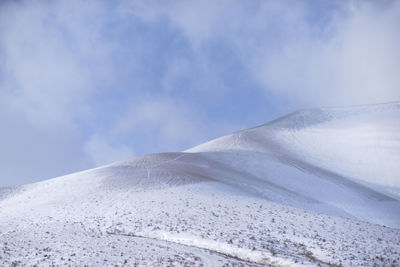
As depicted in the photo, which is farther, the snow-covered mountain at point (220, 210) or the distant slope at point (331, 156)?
the distant slope at point (331, 156)

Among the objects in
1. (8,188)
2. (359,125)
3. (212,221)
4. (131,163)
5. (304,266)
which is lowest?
(304,266)

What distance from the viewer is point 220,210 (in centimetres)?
1966

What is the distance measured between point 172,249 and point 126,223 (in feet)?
17.3

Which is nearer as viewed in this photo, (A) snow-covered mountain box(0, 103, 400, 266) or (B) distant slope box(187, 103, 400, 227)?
(A) snow-covered mountain box(0, 103, 400, 266)

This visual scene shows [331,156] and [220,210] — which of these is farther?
[331,156]

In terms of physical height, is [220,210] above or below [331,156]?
below

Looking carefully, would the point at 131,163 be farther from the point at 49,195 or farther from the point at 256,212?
the point at 256,212

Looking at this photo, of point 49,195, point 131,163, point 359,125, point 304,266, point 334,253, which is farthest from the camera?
point 359,125

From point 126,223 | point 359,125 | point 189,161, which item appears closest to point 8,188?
point 189,161

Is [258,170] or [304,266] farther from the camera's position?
[258,170]

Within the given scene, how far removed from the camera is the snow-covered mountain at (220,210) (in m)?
13.2

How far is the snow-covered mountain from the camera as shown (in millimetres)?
13219

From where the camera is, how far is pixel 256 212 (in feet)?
63.7

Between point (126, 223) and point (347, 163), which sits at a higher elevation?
point (347, 163)
